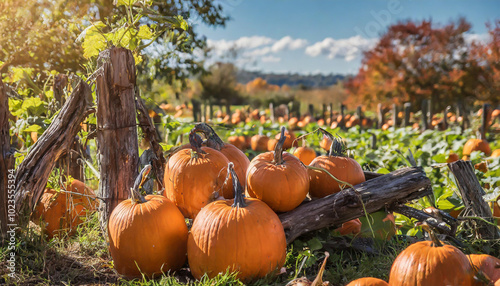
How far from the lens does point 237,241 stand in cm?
217

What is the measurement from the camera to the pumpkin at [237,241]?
2.17m

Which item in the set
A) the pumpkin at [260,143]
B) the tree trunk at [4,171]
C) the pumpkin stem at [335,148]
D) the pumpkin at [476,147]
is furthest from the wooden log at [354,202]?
the pumpkin at [260,143]

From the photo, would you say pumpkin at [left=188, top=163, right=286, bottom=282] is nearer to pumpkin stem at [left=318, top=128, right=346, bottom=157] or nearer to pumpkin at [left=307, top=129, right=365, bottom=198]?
pumpkin at [left=307, top=129, right=365, bottom=198]

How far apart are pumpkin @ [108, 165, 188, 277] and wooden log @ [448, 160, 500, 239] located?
1942 millimetres

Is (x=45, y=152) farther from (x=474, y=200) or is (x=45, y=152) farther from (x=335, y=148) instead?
(x=474, y=200)

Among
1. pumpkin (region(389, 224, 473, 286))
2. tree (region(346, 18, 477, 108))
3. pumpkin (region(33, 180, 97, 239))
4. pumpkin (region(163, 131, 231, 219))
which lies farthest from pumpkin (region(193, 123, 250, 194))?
tree (region(346, 18, 477, 108))

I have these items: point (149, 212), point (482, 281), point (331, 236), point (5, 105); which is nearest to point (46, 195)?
point (5, 105)

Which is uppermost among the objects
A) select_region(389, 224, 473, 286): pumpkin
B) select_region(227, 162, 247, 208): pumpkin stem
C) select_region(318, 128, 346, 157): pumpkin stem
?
select_region(318, 128, 346, 157): pumpkin stem

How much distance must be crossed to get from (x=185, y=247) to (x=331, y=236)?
3.26ft

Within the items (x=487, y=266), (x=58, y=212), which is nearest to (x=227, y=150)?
(x=58, y=212)

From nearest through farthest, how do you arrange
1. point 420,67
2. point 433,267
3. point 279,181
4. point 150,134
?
1. point 433,267
2. point 279,181
3. point 150,134
4. point 420,67

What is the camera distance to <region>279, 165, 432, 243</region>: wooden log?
260 centimetres

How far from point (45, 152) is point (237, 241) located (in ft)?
5.24

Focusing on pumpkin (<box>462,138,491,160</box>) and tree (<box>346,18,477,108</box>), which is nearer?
pumpkin (<box>462,138,491,160</box>)
